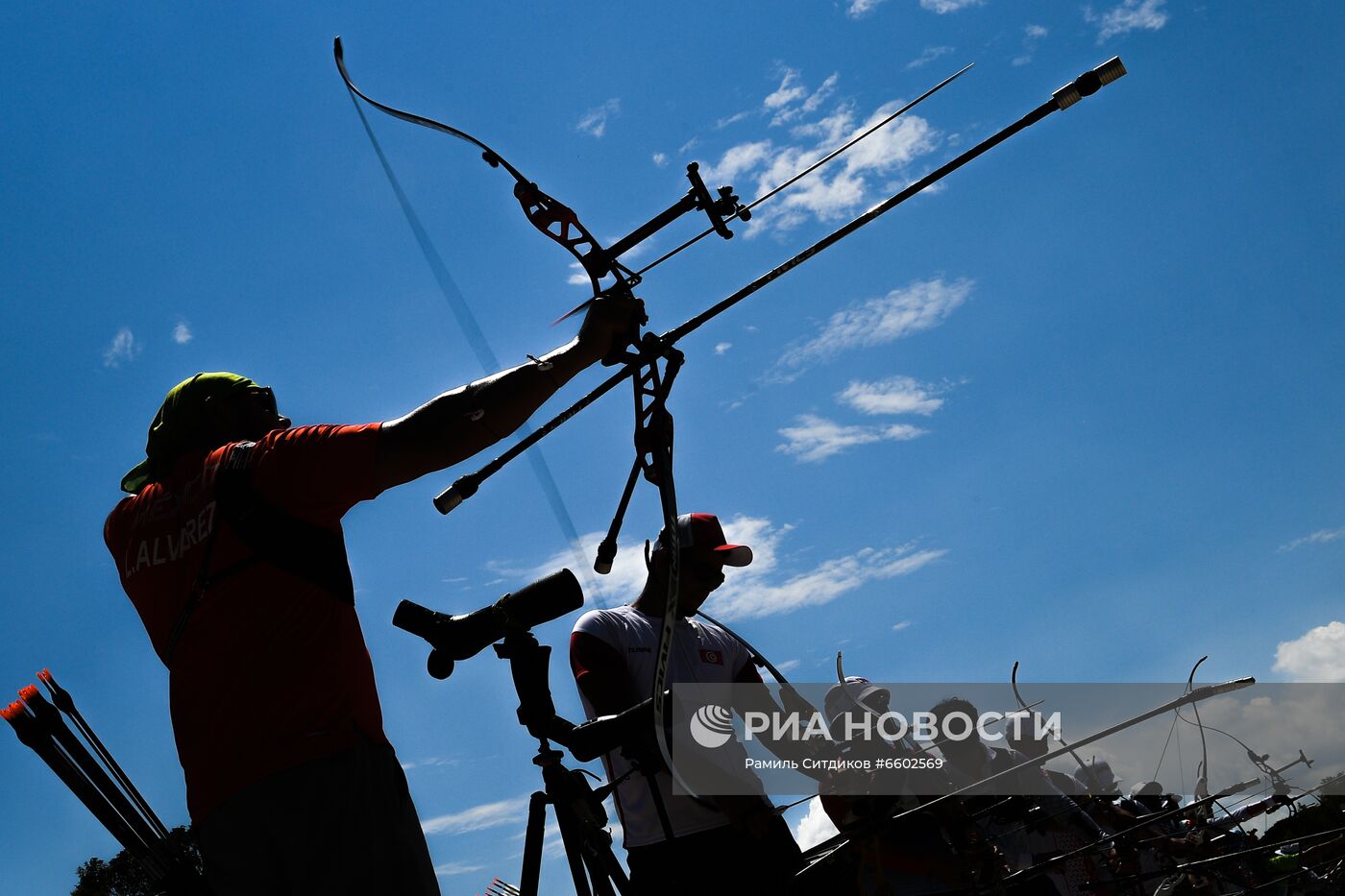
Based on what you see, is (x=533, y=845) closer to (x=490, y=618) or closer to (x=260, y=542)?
(x=490, y=618)

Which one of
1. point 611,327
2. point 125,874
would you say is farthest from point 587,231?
point 125,874

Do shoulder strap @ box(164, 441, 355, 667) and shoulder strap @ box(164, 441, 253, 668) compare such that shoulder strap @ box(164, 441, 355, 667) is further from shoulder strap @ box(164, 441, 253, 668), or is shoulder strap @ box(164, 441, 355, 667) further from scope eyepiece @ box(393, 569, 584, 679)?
scope eyepiece @ box(393, 569, 584, 679)

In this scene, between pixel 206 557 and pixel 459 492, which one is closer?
pixel 206 557

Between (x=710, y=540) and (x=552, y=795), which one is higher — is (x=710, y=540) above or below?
above

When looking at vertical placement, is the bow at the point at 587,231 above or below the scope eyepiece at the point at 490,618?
above

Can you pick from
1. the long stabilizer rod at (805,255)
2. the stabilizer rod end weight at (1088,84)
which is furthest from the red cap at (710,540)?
the stabilizer rod end weight at (1088,84)

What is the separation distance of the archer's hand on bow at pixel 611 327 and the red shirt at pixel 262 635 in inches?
23.5

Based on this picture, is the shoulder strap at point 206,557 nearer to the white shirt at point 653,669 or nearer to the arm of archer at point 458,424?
the arm of archer at point 458,424

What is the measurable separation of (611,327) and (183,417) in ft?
3.48

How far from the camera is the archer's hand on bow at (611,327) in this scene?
2568 mm

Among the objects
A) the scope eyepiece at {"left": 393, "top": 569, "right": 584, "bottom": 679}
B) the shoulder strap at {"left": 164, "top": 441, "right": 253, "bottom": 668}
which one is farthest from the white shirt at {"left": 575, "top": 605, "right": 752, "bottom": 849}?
the shoulder strap at {"left": 164, "top": 441, "right": 253, "bottom": 668}

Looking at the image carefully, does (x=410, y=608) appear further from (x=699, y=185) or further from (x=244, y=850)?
(x=699, y=185)

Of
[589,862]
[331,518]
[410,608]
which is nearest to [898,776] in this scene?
[589,862]

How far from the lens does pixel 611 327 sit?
262 cm
